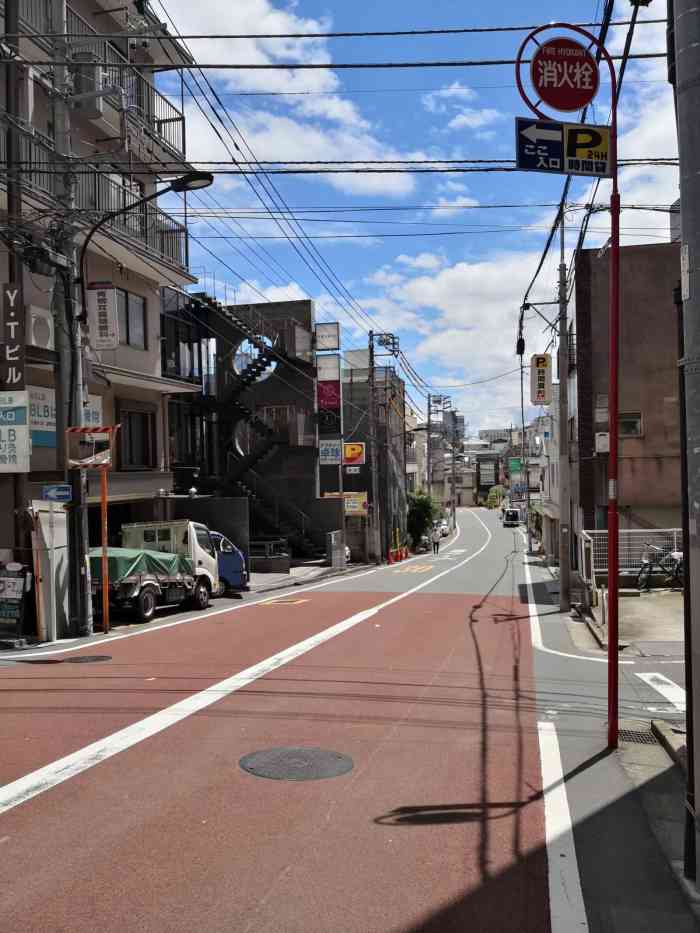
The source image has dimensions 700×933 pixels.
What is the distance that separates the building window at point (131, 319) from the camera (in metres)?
23.8

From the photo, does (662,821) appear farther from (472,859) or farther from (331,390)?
(331,390)

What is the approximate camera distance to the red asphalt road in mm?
4762

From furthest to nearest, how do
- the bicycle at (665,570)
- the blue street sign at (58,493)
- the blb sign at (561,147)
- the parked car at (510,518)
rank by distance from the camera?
A: the parked car at (510,518) → the bicycle at (665,570) → the blue street sign at (58,493) → the blb sign at (561,147)

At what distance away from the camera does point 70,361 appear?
16.3 metres

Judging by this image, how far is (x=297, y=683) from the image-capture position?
10.9 meters

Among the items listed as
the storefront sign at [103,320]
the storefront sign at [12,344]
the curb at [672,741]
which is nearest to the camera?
the curb at [672,741]

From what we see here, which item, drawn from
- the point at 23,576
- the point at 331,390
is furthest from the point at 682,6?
the point at 331,390

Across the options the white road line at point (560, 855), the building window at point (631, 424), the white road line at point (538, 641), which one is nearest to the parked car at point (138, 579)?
the white road line at point (538, 641)

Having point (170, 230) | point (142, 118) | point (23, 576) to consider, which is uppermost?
point (142, 118)

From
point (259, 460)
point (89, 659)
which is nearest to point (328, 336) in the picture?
point (259, 460)

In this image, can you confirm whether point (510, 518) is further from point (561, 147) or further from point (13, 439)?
point (561, 147)

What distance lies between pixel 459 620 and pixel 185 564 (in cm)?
704

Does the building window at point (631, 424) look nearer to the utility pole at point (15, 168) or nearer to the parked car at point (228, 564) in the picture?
the parked car at point (228, 564)

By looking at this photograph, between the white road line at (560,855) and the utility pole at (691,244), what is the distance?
888mm
